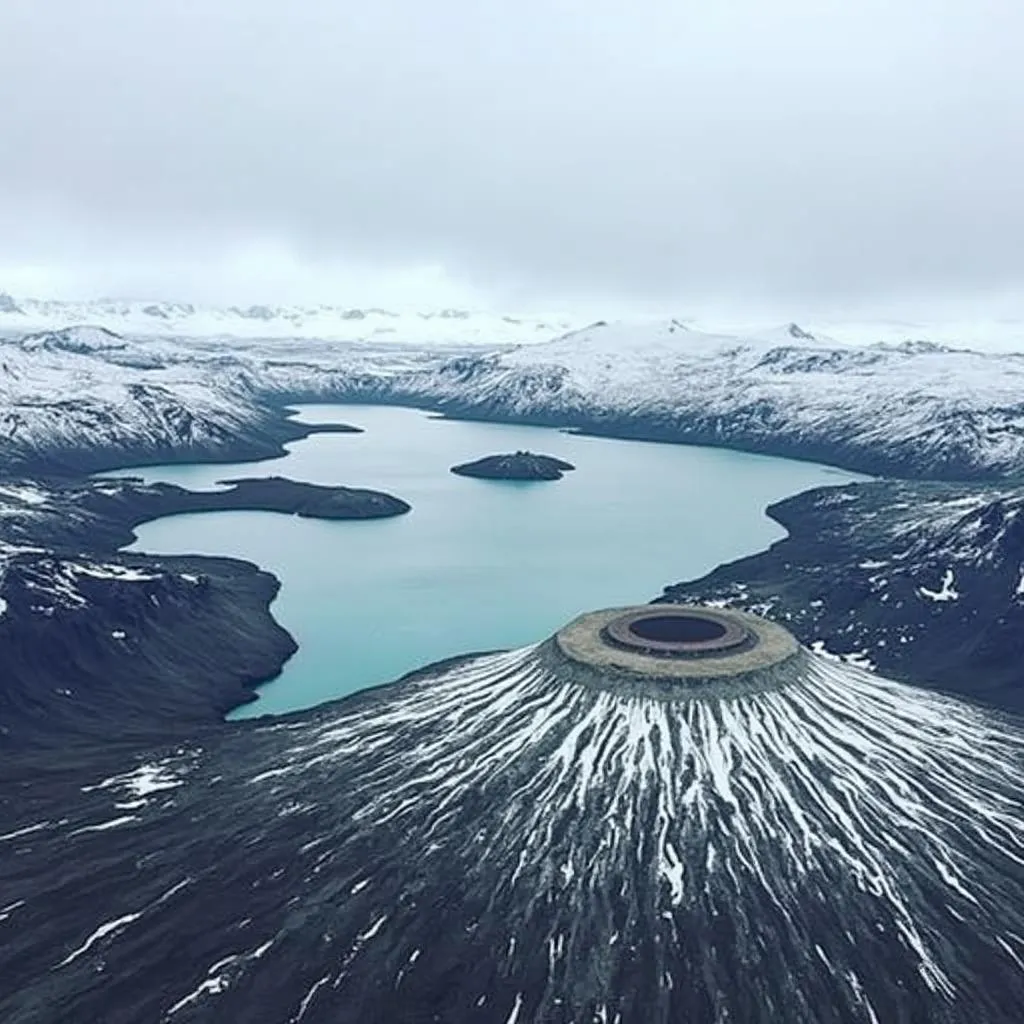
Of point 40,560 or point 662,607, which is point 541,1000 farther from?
point 40,560

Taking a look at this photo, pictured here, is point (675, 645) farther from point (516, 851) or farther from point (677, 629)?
point (516, 851)

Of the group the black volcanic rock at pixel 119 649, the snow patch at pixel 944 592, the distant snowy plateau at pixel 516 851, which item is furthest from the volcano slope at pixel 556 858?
the snow patch at pixel 944 592

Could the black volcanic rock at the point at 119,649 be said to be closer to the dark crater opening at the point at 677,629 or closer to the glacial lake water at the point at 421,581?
the glacial lake water at the point at 421,581

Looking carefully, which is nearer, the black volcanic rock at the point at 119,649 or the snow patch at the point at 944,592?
the black volcanic rock at the point at 119,649

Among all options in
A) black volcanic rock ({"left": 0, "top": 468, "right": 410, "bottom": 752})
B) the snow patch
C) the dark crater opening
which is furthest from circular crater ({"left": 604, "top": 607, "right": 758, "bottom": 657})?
the snow patch

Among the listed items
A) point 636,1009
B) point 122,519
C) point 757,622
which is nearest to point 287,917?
point 636,1009

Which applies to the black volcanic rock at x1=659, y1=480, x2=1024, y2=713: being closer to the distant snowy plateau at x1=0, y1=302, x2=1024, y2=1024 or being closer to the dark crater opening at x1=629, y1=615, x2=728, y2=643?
the distant snowy plateau at x1=0, y1=302, x2=1024, y2=1024
